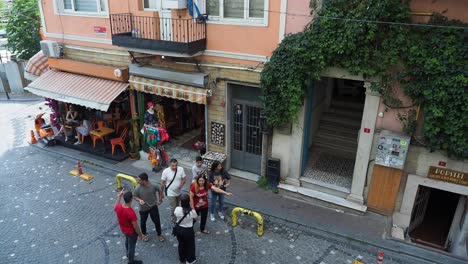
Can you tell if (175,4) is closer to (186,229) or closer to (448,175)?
(186,229)

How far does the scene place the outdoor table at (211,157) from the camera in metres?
11.2

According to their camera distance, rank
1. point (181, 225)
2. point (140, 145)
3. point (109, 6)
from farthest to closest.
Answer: point (140, 145) → point (109, 6) → point (181, 225)

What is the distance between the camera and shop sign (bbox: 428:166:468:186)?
8.31 meters

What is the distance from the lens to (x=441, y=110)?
7750mm

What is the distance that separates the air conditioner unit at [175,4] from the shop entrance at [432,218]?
8.27m

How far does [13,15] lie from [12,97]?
4.74 meters

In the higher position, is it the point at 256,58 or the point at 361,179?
the point at 256,58

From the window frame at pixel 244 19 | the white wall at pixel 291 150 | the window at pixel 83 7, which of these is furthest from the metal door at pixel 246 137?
the window at pixel 83 7

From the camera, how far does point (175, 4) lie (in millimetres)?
10211

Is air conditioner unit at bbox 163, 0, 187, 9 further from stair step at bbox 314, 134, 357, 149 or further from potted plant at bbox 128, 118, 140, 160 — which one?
stair step at bbox 314, 134, 357, 149

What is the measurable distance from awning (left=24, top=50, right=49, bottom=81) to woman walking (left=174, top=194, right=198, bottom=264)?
1106 cm

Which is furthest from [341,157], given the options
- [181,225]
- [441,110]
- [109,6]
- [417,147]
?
[109,6]

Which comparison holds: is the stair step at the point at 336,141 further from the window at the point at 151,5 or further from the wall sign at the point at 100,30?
the wall sign at the point at 100,30

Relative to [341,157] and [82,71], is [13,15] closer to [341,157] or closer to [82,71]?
[82,71]
